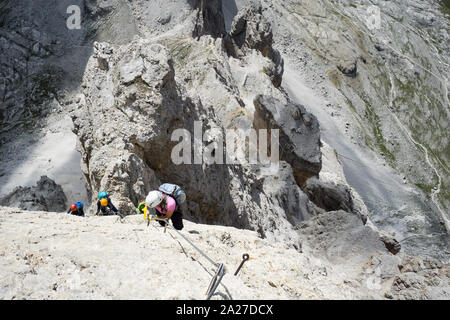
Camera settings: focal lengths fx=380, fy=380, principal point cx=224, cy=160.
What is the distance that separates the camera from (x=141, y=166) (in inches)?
554

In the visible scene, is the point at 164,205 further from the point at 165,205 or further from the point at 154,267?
the point at 154,267

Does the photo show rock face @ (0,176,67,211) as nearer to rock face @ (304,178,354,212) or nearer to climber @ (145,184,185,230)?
climber @ (145,184,185,230)

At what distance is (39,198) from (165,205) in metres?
16.4

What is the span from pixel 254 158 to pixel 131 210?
1767 cm

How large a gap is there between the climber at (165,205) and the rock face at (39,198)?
14531 millimetres

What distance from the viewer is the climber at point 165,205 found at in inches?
387

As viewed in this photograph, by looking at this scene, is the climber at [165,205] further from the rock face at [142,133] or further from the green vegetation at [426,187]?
the green vegetation at [426,187]

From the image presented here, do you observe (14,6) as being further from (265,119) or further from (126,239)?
(126,239)

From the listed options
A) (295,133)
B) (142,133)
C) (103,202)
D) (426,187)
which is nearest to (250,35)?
(295,133)

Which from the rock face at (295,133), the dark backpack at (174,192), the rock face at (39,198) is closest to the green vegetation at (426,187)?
the rock face at (295,133)

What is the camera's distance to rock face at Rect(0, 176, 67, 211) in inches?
858

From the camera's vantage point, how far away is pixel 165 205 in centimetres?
1008

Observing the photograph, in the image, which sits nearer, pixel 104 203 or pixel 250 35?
pixel 104 203
